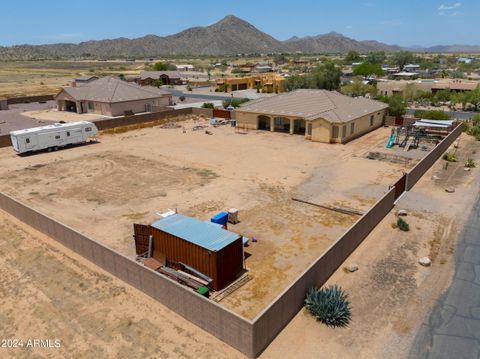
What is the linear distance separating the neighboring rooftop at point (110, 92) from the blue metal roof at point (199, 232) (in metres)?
39.4

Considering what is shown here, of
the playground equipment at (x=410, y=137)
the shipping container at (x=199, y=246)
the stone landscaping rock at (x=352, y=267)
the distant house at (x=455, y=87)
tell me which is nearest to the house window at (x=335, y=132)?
the playground equipment at (x=410, y=137)

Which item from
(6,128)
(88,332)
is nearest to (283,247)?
(88,332)

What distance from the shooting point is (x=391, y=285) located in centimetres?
1505

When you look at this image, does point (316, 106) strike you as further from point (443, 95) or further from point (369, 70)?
point (369, 70)

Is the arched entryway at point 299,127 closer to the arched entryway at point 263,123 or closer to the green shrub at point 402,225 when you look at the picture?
the arched entryway at point 263,123

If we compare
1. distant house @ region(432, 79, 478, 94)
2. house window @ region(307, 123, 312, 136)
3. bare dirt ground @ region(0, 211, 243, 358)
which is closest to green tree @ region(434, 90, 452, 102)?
distant house @ region(432, 79, 478, 94)

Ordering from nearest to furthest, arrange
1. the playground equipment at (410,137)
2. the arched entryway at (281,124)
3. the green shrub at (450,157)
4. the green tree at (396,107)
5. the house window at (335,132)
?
the green shrub at (450,157)
the playground equipment at (410,137)
the house window at (335,132)
the arched entryway at (281,124)
the green tree at (396,107)

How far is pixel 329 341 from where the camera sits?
1219 centimetres

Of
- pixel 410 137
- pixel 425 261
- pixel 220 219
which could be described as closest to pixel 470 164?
pixel 410 137

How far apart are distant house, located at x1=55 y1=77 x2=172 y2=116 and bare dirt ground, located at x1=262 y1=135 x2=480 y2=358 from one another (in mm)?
40418

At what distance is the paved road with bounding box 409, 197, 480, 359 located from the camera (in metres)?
11.7

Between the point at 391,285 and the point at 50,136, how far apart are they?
31.8m

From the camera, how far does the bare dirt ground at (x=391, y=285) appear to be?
1197 centimetres

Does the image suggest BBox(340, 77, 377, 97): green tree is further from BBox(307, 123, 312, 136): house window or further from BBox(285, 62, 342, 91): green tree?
BBox(307, 123, 312, 136): house window
